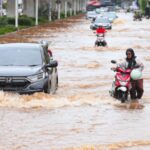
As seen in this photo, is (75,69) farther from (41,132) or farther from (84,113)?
(41,132)

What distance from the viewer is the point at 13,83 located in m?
16.8

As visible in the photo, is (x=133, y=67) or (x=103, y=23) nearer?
(x=133, y=67)

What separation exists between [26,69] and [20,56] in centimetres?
108

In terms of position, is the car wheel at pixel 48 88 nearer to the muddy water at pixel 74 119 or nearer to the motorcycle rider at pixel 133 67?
the muddy water at pixel 74 119

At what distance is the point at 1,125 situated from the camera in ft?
45.8

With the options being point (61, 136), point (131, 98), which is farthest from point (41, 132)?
point (131, 98)

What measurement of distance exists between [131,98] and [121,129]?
4381 mm

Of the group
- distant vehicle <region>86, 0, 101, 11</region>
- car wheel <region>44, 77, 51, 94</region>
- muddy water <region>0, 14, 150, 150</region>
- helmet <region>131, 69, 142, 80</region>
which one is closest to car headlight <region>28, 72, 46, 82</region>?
car wheel <region>44, 77, 51, 94</region>

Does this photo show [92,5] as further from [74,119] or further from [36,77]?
[74,119]

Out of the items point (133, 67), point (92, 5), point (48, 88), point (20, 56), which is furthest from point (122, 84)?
point (92, 5)

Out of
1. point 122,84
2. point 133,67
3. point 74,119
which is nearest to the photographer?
point 74,119

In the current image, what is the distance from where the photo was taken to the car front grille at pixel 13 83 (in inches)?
658

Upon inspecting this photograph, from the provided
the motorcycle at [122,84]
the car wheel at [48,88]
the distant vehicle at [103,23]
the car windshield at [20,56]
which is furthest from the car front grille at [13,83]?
the distant vehicle at [103,23]

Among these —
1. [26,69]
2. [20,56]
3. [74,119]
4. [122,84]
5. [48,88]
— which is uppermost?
[20,56]
